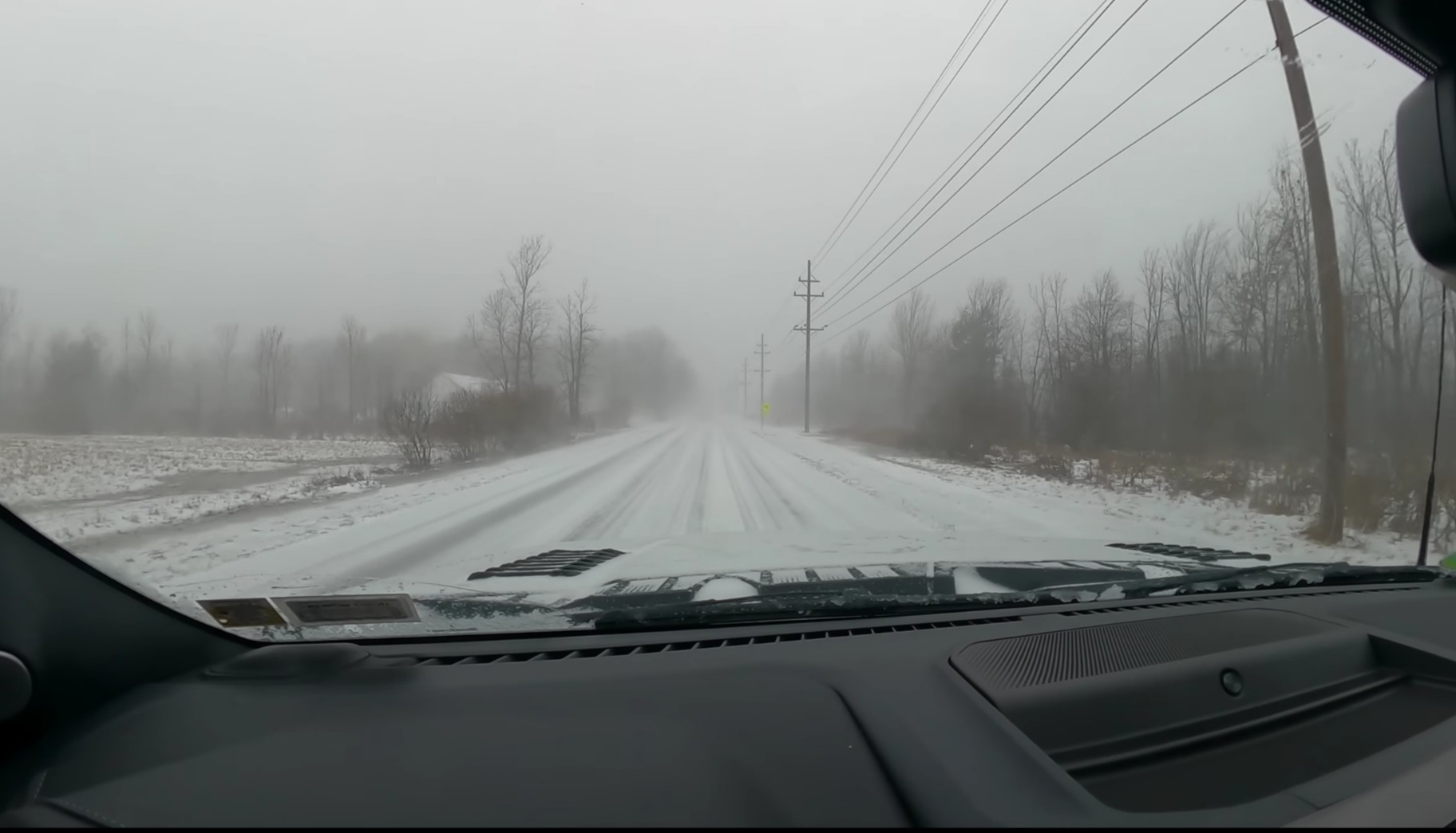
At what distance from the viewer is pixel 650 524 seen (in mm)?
7344

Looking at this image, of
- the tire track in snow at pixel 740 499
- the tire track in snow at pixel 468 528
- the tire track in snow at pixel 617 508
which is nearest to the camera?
the tire track in snow at pixel 468 528

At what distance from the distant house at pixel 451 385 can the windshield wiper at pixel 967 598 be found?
12.6ft

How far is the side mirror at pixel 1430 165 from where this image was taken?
2.20 m

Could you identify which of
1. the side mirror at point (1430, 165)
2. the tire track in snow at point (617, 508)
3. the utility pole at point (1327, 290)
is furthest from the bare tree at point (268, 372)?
the utility pole at point (1327, 290)

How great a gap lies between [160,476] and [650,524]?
408cm

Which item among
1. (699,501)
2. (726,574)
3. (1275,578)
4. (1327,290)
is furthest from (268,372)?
(1327,290)

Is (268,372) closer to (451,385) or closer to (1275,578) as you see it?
(451,385)

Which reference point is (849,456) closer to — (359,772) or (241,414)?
(241,414)

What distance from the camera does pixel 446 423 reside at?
21.9ft

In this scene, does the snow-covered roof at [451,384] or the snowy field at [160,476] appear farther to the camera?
the snow-covered roof at [451,384]

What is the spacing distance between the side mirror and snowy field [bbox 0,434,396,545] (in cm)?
502

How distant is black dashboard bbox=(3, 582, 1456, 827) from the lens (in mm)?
1887

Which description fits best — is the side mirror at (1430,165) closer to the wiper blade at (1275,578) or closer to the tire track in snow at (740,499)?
the wiper blade at (1275,578)

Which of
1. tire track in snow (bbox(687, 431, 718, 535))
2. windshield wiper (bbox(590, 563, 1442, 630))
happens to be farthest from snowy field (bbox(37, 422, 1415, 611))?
windshield wiper (bbox(590, 563, 1442, 630))
